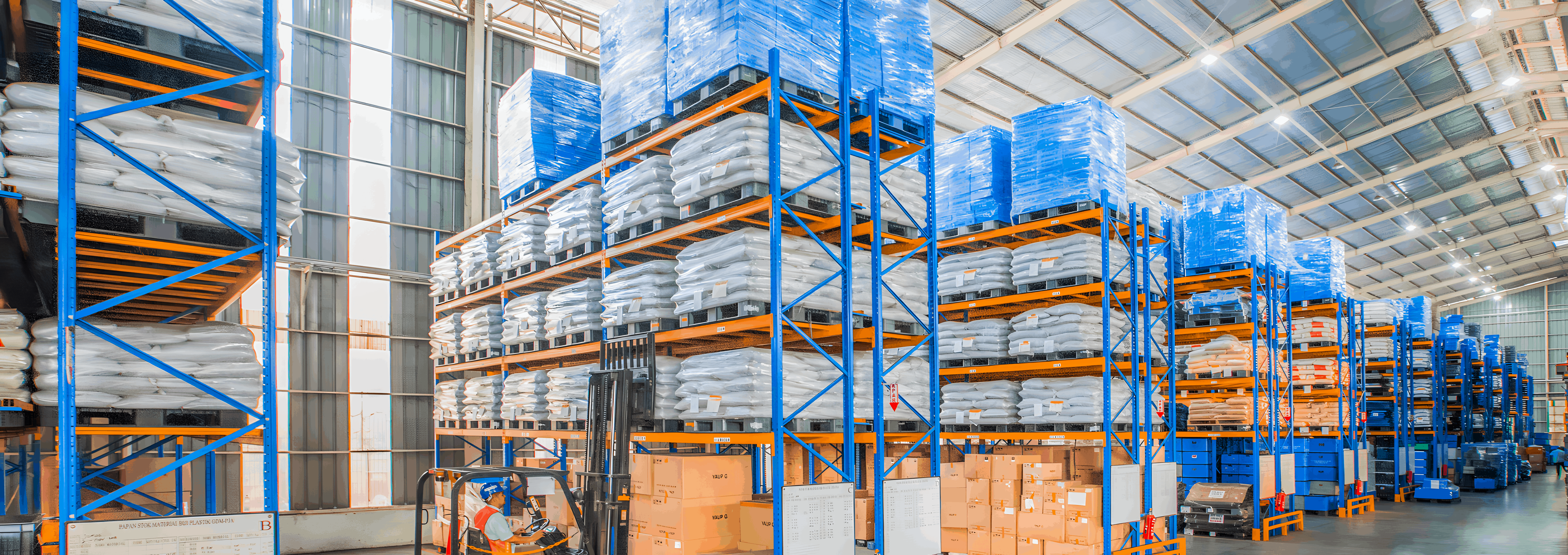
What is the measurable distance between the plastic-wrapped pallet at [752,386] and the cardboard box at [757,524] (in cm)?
67

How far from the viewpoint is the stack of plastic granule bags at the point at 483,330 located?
1113 cm

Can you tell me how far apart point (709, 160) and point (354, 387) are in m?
9.75

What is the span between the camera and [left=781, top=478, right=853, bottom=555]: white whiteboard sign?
6.42 metres

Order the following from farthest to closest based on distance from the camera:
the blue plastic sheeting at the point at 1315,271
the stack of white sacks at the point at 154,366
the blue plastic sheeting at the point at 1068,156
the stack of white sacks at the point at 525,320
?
the blue plastic sheeting at the point at 1315,271, the stack of white sacks at the point at 525,320, the blue plastic sheeting at the point at 1068,156, the stack of white sacks at the point at 154,366

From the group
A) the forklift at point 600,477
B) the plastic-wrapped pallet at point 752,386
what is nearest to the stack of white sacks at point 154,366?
the forklift at point 600,477

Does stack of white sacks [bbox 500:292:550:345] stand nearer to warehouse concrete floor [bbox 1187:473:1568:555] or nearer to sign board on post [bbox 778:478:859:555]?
sign board on post [bbox 778:478:859:555]

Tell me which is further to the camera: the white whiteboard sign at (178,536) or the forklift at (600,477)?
the forklift at (600,477)

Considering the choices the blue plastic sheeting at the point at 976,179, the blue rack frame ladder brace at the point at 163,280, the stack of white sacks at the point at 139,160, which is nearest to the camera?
the blue rack frame ladder brace at the point at 163,280

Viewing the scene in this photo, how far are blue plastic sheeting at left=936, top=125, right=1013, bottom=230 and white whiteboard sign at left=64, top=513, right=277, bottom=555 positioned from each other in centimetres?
729

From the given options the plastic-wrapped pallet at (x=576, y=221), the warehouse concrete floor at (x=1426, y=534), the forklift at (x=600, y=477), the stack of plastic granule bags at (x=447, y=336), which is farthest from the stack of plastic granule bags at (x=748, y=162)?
the warehouse concrete floor at (x=1426, y=534)

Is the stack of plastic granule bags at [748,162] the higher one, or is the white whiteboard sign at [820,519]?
the stack of plastic granule bags at [748,162]

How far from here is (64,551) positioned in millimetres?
4707

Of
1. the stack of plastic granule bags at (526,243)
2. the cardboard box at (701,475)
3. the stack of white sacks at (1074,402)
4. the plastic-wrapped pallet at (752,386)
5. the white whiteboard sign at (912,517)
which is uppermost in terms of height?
the stack of plastic granule bags at (526,243)

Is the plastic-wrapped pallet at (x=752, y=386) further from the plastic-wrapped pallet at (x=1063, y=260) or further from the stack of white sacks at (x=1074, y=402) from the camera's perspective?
the plastic-wrapped pallet at (x=1063, y=260)
